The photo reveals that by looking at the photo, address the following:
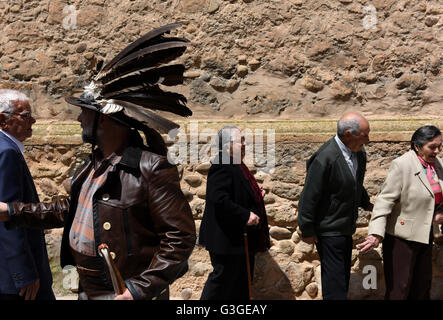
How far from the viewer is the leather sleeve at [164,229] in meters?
2.39

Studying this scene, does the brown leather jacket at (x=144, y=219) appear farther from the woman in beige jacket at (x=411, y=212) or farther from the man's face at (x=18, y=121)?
the woman in beige jacket at (x=411, y=212)

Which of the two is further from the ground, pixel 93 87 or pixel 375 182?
pixel 93 87

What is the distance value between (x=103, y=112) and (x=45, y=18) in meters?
3.52

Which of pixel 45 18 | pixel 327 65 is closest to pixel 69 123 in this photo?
pixel 45 18

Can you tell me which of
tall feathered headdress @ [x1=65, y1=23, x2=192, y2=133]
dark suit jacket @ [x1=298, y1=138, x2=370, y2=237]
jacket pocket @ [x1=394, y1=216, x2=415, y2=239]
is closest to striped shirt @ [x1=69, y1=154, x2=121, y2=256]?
tall feathered headdress @ [x1=65, y1=23, x2=192, y2=133]

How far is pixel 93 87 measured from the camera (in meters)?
2.66

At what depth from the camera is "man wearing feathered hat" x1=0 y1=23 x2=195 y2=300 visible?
8.07 ft

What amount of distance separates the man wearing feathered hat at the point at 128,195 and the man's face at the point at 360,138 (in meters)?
1.83

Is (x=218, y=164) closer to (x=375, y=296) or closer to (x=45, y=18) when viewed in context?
(x=375, y=296)

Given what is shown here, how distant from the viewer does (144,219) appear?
2.52 metres

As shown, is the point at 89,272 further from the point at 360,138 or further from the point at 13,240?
the point at 360,138

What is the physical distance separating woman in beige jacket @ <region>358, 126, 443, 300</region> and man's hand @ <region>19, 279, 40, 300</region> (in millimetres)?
2405

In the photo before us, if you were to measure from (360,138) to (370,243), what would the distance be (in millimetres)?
817
